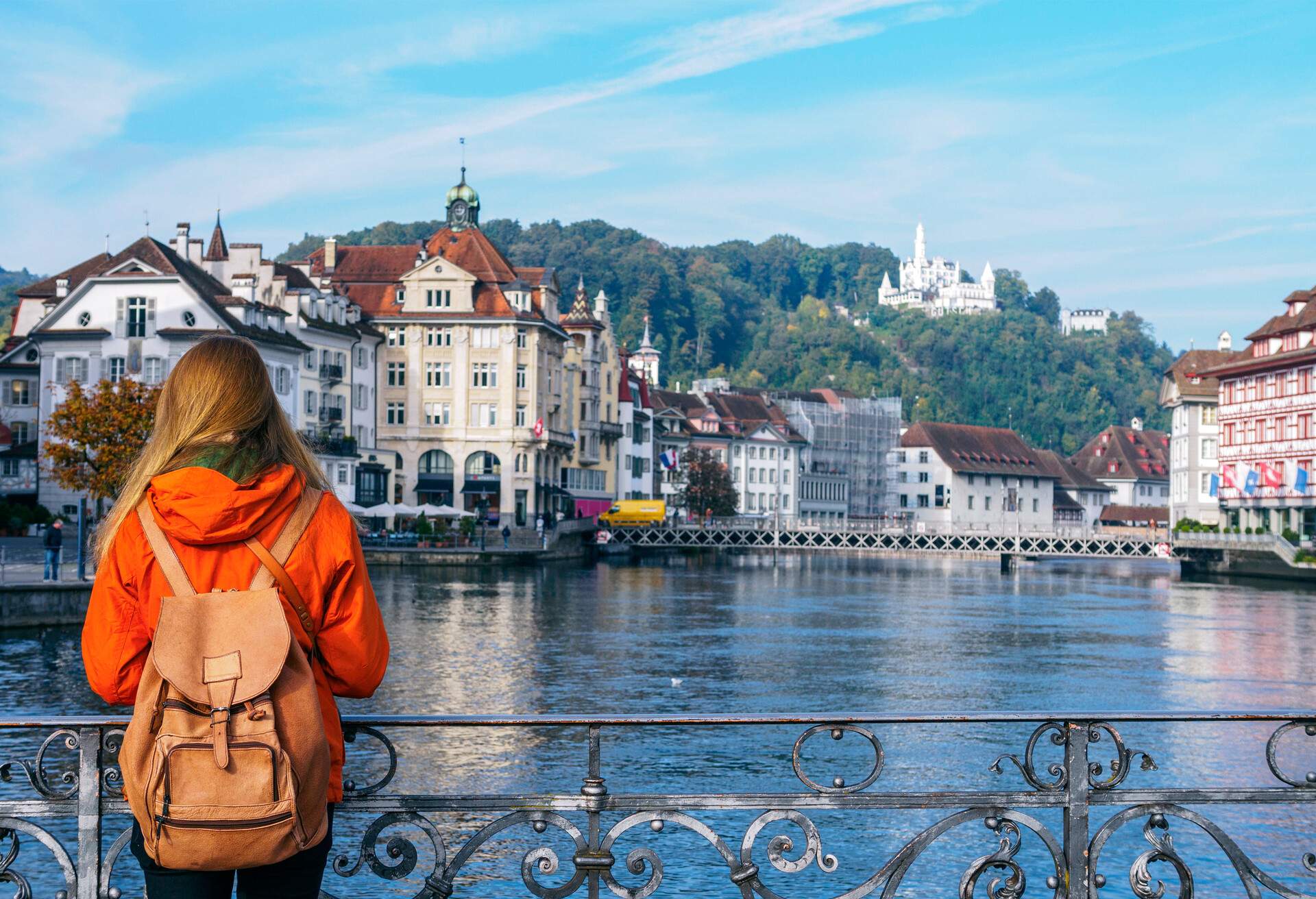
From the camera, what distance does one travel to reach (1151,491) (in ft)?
597

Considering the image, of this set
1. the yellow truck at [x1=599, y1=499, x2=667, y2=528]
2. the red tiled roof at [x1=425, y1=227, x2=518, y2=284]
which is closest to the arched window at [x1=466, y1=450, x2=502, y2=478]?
the red tiled roof at [x1=425, y1=227, x2=518, y2=284]

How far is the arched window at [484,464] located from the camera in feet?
316

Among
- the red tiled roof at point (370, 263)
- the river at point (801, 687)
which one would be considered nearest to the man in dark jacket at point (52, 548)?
the river at point (801, 687)

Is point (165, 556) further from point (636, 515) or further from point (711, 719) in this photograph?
point (636, 515)

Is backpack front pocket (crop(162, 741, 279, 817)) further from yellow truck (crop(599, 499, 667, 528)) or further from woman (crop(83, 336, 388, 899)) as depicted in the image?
yellow truck (crop(599, 499, 667, 528))

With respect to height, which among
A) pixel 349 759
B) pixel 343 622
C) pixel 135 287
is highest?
pixel 135 287

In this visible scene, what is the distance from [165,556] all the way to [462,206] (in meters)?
111

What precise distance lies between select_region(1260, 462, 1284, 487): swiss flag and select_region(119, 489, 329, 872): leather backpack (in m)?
96.1

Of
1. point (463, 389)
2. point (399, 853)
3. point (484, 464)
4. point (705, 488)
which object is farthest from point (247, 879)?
point (705, 488)

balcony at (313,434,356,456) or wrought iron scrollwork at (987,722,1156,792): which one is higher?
balcony at (313,434,356,456)

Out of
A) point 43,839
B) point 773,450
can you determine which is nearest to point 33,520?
point 43,839

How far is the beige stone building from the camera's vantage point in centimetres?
9606

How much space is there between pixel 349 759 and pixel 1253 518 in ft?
279

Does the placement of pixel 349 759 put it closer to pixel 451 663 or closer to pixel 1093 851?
pixel 451 663
